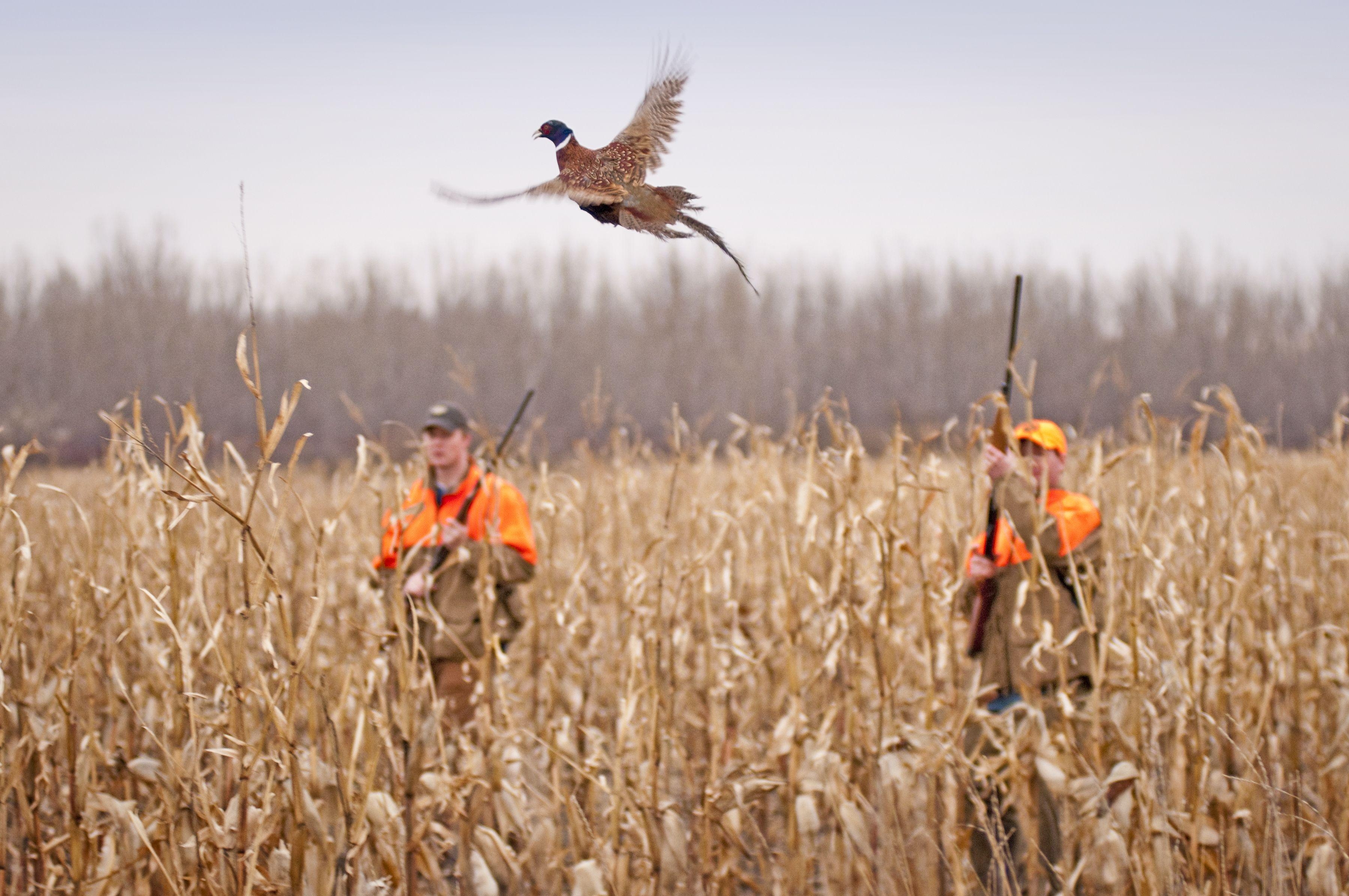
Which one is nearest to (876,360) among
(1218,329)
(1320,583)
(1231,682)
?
(1218,329)

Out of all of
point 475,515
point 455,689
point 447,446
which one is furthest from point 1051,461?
point 455,689

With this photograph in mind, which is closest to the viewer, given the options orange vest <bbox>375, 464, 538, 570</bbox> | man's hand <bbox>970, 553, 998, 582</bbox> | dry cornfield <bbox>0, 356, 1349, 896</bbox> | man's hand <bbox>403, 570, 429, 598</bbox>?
dry cornfield <bbox>0, 356, 1349, 896</bbox>

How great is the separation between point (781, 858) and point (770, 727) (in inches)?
30.2

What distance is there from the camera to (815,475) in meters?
3.75

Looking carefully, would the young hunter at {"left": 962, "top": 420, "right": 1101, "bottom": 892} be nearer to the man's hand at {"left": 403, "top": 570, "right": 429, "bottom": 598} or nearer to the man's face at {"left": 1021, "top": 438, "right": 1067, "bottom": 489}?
the man's face at {"left": 1021, "top": 438, "right": 1067, "bottom": 489}

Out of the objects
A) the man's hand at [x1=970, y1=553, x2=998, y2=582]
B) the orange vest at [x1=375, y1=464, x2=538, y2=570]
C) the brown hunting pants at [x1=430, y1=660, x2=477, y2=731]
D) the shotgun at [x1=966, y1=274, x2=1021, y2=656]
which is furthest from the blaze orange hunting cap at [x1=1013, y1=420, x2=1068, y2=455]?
the brown hunting pants at [x1=430, y1=660, x2=477, y2=731]

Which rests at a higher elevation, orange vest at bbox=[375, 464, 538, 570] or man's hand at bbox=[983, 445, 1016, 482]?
man's hand at bbox=[983, 445, 1016, 482]

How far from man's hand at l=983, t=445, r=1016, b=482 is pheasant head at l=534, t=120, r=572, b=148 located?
2299 mm

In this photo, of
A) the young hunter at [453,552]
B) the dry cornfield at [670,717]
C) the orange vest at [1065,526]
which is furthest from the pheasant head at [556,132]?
the young hunter at [453,552]

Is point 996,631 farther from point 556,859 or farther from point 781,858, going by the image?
point 556,859

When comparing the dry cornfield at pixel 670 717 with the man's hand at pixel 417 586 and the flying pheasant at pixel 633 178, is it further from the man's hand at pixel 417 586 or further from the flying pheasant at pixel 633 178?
the flying pheasant at pixel 633 178

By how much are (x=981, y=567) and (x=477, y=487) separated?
1.97 m

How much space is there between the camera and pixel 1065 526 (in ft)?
10.5

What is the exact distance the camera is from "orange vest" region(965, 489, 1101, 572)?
328 cm
